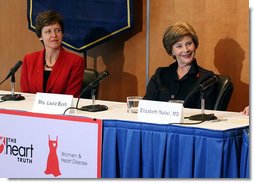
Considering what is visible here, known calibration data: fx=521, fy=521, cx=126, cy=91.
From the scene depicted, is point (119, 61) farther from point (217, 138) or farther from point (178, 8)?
point (217, 138)

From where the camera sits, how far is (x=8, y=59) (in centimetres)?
529

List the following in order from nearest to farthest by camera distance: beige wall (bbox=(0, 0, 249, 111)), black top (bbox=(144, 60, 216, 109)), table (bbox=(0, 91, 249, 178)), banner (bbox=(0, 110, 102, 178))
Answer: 1. table (bbox=(0, 91, 249, 178))
2. banner (bbox=(0, 110, 102, 178))
3. black top (bbox=(144, 60, 216, 109))
4. beige wall (bbox=(0, 0, 249, 111))

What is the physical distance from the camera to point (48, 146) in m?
2.55

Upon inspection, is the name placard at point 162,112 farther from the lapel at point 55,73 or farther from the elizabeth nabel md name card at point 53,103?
the lapel at point 55,73

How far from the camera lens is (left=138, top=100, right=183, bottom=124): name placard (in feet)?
7.50

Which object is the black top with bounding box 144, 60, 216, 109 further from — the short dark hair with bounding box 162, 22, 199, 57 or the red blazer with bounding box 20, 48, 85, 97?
the red blazer with bounding box 20, 48, 85, 97

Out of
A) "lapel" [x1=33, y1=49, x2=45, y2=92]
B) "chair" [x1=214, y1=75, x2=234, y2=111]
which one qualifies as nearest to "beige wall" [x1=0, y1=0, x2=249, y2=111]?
"chair" [x1=214, y1=75, x2=234, y2=111]

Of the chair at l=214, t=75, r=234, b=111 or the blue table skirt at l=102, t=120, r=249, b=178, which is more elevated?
the chair at l=214, t=75, r=234, b=111

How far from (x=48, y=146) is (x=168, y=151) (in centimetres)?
64

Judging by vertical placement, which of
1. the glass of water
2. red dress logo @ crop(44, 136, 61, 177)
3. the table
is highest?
the glass of water

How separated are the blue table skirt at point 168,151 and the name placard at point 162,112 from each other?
0.13 feet

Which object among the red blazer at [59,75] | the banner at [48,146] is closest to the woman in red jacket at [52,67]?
the red blazer at [59,75]

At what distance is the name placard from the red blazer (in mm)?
1267

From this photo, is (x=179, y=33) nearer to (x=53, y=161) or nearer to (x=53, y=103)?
(x=53, y=103)
